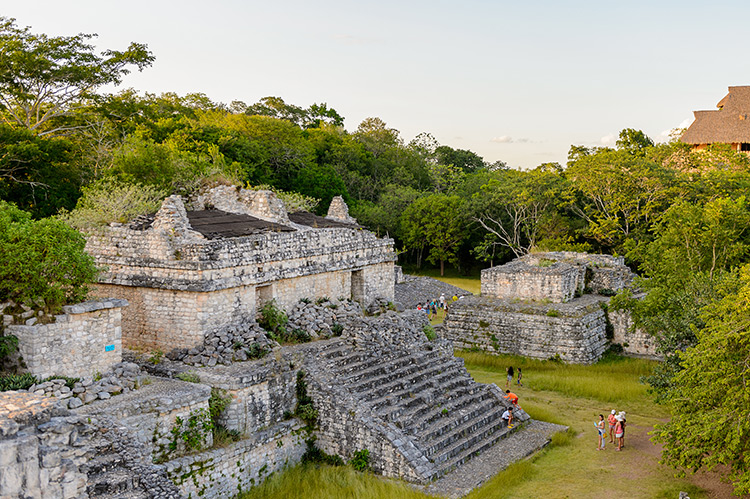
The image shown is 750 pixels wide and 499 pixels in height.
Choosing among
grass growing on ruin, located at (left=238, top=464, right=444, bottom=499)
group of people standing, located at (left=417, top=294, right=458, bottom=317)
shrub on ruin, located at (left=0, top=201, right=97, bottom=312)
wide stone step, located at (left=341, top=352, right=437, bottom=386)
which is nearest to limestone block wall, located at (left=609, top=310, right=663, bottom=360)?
group of people standing, located at (left=417, top=294, right=458, bottom=317)

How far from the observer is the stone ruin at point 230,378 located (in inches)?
363

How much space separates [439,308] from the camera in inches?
1193

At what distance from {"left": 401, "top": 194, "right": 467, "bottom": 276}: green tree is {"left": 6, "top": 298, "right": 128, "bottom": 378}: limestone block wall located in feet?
102

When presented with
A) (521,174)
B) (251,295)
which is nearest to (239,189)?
(251,295)

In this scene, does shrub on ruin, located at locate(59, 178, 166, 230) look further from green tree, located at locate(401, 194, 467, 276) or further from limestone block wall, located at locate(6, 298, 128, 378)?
green tree, located at locate(401, 194, 467, 276)

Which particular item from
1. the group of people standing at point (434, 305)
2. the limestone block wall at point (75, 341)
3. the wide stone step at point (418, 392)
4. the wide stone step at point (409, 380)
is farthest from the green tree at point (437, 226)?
the limestone block wall at point (75, 341)

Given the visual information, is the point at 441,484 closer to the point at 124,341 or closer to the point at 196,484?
the point at 196,484

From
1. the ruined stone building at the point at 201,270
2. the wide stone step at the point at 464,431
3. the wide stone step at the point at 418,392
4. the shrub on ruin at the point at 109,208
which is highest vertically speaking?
the shrub on ruin at the point at 109,208

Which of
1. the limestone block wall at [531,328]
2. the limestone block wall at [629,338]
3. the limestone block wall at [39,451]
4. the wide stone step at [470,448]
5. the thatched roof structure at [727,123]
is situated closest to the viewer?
the limestone block wall at [39,451]

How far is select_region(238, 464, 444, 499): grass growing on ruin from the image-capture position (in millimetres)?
11281

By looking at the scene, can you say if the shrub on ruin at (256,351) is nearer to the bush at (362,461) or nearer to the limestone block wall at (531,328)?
the bush at (362,461)

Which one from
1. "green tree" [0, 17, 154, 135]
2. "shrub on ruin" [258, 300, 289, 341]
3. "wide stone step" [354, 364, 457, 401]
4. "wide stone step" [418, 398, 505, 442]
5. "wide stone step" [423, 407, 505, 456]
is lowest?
"wide stone step" [423, 407, 505, 456]

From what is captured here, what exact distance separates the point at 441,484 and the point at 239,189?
10.9 metres

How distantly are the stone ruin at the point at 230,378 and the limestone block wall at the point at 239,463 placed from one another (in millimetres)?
27
